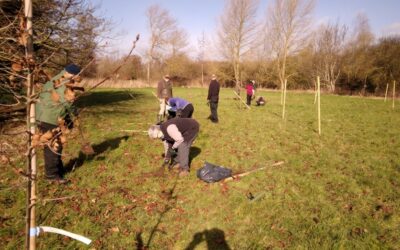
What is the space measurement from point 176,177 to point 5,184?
3.42 meters

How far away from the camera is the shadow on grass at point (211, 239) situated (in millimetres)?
3932

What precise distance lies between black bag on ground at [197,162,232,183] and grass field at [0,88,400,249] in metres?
0.15

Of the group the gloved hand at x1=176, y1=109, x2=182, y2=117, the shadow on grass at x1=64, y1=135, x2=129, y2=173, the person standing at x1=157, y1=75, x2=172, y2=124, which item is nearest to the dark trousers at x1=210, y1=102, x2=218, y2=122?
the person standing at x1=157, y1=75, x2=172, y2=124

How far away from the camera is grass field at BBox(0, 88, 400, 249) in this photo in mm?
4039

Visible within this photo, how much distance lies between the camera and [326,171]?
21.4 ft

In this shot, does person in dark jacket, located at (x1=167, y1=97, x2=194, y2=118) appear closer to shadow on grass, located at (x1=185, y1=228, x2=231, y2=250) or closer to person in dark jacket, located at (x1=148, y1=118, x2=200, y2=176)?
person in dark jacket, located at (x1=148, y1=118, x2=200, y2=176)

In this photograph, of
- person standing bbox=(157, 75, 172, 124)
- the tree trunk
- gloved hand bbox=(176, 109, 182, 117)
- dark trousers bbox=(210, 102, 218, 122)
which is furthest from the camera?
dark trousers bbox=(210, 102, 218, 122)

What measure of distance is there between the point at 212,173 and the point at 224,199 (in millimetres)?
828

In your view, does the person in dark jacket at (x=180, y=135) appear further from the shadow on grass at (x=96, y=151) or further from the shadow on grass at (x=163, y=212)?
the shadow on grass at (x=96, y=151)

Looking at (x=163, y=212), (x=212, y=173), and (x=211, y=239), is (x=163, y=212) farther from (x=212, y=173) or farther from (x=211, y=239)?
(x=212, y=173)

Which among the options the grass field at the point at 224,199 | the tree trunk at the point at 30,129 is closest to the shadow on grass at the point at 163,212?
the grass field at the point at 224,199

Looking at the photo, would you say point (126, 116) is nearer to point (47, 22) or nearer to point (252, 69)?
point (47, 22)

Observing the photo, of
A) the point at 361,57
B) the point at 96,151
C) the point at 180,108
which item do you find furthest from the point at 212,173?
the point at 361,57

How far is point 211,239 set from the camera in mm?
4090
